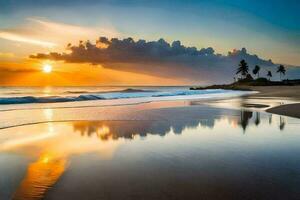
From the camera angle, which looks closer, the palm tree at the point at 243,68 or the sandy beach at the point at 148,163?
the sandy beach at the point at 148,163

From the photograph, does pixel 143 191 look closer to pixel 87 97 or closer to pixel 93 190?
pixel 93 190

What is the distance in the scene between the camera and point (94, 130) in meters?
12.6

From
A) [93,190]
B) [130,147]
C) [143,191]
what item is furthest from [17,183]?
[130,147]

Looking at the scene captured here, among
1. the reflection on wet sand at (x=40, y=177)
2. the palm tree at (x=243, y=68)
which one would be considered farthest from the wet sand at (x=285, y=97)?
the palm tree at (x=243, y=68)

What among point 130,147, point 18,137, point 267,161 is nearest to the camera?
point 267,161

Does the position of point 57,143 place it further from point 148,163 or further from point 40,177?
point 148,163

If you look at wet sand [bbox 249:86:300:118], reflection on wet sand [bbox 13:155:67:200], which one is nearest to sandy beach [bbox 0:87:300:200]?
reflection on wet sand [bbox 13:155:67:200]

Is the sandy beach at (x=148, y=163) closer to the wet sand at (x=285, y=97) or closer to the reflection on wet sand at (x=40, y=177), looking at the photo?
the reflection on wet sand at (x=40, y=177)

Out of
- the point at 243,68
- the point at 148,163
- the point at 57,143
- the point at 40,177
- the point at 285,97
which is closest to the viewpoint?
the point at 40,177

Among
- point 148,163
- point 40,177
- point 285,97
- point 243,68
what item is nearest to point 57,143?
point 40,177

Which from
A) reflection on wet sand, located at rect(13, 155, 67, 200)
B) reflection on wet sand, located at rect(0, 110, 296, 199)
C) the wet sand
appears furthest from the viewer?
the wet sand

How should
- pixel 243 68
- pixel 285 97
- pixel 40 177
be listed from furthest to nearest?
1. pixel 243 68
2. pixel 285 97
3. pixel 40 177

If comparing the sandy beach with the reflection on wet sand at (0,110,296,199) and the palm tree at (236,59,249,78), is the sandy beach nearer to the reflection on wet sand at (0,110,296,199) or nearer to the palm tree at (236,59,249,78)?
the reflection on wet sand at (0,110,296,199)

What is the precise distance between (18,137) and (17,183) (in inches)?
242
